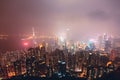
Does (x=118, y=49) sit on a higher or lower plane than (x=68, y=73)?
higher

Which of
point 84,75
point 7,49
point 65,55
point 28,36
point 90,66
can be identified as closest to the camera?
point 84,75

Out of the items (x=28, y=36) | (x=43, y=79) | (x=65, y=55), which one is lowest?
(x=43, y=79)

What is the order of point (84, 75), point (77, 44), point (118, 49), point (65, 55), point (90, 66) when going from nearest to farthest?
point (84, 75), point (90, 66), point (65, 55), point (118, 49), point (77, 44)

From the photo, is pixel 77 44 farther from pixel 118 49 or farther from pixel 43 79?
pixel 43 79

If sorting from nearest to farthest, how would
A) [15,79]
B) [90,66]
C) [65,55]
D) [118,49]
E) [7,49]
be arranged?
[15,79], [90,66], [65,55], [118,49], [7,49]

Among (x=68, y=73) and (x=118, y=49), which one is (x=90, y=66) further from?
(x=118, y=49)

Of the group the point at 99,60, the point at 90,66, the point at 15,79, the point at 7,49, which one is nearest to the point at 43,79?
the point at 15,79

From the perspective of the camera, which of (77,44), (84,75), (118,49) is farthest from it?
(77,44)

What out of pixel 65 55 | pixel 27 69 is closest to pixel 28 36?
pixel 65 55

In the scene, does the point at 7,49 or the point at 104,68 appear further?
the point at 7,49
